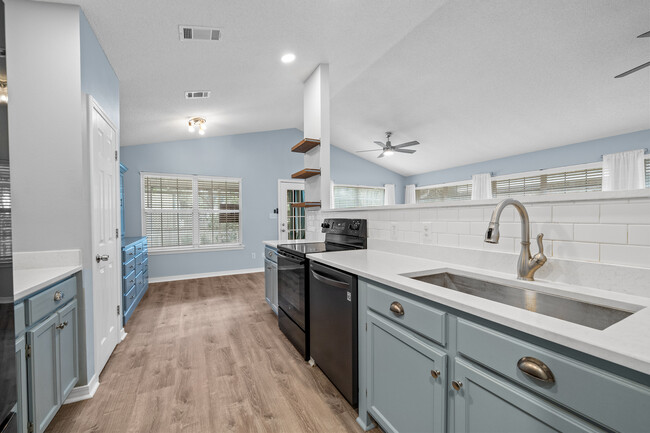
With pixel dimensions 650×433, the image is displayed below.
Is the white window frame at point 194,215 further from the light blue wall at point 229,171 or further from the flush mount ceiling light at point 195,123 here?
the flush mount ceiling light at point 195,123

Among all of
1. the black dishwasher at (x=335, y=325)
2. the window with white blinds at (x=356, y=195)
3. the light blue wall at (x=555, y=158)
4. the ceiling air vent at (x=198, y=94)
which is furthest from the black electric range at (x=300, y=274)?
the light blue wall at (x=555, y=158)

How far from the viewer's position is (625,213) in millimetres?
1035

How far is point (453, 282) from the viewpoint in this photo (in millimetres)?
1525

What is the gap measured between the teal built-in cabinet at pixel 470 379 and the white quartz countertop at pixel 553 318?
0.15 feet

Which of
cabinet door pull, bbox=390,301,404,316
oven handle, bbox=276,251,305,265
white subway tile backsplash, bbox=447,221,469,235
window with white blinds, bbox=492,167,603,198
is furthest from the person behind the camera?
window with white blinds, bbox=492,167,603,198

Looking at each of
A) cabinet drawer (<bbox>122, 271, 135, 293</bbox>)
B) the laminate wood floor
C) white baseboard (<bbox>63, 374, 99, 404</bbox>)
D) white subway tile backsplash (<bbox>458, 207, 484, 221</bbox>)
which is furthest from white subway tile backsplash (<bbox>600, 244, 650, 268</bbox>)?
cabinet drawer (<bbox>122, 271, 135, 293</bbox>)

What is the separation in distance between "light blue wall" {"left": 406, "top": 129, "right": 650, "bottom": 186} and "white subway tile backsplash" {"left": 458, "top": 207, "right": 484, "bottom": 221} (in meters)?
5.00

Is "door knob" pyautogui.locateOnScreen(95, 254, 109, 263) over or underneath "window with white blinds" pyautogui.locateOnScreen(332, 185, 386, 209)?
underneath

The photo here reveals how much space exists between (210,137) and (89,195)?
12.9ft

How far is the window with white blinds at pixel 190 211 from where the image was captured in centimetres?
511

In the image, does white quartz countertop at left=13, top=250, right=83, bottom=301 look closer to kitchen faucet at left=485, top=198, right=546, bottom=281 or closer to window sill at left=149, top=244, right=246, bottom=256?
kitchen faucet at left=485, top=198, right=546, bottom=281

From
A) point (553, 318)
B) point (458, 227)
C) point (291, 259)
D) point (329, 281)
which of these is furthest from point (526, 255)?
point (291, 259)

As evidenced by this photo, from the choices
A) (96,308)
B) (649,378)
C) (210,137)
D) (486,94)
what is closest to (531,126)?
(486,94)

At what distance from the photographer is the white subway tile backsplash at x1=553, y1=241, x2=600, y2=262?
1.10 m
